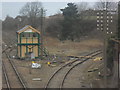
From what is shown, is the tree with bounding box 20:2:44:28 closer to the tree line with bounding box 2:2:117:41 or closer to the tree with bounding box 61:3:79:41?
the tree line with bounding box 2:2:117:41

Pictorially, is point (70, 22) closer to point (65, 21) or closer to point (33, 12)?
point (65, 21)

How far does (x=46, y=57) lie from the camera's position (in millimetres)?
15383

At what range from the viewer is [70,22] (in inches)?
953

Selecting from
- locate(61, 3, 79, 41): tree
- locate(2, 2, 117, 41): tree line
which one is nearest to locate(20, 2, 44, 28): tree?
locate(2, 2, 117, 41): tree line

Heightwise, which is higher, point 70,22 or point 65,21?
point 65,21

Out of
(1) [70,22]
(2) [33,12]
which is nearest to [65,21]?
(1) [70,22]

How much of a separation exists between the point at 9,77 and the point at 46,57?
558 cm

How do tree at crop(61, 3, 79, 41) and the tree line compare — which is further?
tree at crop(61, 3, 79, 41)

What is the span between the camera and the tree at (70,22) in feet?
75.4

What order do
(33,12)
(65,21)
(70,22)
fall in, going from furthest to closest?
(33,12), (65,21), (70,22)

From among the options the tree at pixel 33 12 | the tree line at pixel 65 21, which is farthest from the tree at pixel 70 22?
the tree at pixel 33 12

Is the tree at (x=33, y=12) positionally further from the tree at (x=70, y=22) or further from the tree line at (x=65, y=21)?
the tree at (x=70, y=22)

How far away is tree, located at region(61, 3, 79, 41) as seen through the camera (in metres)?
23.0

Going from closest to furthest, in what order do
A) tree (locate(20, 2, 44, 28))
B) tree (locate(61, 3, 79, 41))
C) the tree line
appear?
the tree line → tree (locate(61, 3, 79, 41)) → tree (locate(20, 2, 44, 28))
